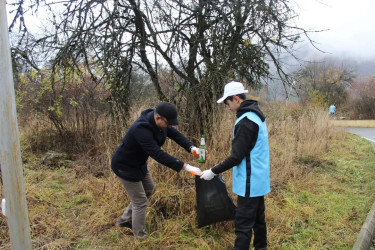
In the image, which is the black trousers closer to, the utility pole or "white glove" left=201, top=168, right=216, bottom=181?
"white glove" left=201, top=168, right=216, bottom=181

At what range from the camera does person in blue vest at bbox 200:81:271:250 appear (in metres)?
2.56

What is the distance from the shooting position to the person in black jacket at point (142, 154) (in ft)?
9.12

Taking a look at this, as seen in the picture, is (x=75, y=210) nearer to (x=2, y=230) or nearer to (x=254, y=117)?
(x=2, y=230)

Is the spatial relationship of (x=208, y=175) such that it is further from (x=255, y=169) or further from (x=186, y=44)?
(x=186, y=44)

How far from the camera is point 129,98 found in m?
6.15

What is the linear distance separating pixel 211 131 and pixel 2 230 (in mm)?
3403

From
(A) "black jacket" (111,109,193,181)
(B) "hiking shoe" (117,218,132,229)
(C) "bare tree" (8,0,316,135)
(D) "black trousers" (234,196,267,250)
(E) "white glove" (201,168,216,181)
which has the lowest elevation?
(B) "hiking shoe" (117,218,132,229)

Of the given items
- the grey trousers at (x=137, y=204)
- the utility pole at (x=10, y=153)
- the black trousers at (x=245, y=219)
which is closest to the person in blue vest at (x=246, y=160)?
the black trousers at (x=245, y=219)

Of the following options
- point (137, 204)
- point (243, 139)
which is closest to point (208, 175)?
point (243, 139)

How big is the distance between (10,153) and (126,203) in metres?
2.44

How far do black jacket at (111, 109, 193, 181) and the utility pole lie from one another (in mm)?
1215

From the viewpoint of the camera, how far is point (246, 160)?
2633mm

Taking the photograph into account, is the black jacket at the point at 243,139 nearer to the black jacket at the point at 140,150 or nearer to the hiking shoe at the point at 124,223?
the black jacket at the point at 140,150

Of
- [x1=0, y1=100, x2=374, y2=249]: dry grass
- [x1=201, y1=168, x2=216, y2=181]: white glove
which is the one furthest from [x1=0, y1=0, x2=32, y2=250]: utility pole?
[x1=201, y1=168, x2=216, y2=181]: white glove
